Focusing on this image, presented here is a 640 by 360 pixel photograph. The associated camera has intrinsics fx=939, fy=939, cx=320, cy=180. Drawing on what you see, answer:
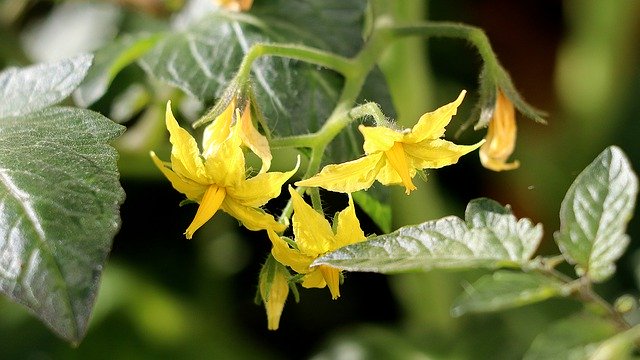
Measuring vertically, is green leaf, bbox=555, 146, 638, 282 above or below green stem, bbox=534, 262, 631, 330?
above

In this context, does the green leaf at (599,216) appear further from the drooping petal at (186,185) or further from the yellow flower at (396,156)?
the drooping petal at (186,185)

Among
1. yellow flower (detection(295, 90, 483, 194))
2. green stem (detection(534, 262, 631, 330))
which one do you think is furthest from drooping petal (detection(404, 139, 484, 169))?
green stem (detection(534, 262, 631, 330))

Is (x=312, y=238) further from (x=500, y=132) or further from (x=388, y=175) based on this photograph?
(x=500, y=132)

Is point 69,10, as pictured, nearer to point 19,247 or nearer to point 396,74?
point 396,74

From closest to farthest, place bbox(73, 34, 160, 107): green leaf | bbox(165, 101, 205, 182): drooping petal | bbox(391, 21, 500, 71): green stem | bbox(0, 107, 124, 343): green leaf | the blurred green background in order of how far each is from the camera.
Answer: bbox(0, 107, 124, 343): green leaf < bbox(165, 101, 205, 182): drooping petal < bbox(391, 21, 500, 71): green stem < bbox(73, 34, 160, 107): green leaf < the blurred green background

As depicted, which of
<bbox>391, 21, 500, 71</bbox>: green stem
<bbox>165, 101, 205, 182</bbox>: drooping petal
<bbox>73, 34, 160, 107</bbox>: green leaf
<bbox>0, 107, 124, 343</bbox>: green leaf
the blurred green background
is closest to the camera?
<bbox>0, 107, 124, 343</bbox>: green leaf

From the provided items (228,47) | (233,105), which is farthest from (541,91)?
(233,105)

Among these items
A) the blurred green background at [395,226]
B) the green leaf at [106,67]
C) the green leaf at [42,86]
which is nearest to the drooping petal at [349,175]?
the green leaf at [42,86]

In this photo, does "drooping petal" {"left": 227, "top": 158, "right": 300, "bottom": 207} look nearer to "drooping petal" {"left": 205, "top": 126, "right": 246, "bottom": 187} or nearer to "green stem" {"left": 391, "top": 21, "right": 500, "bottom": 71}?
"drooping petal" {"left": 205, "top": 126, "right": 246, "bottom": 187}
